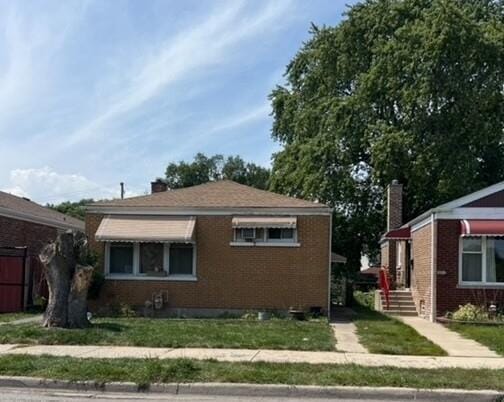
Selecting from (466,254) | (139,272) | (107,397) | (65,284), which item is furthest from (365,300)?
(107,397)

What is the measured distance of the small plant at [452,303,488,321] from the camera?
69.5 ft

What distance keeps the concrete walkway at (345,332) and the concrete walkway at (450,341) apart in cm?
173

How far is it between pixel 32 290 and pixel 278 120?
25.9 metres

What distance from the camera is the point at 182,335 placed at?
15562 mm

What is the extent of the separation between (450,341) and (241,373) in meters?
7.62

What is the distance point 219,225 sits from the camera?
2228 cm

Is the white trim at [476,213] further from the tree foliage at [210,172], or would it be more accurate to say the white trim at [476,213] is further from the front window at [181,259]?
the tree foliage at [210,172]

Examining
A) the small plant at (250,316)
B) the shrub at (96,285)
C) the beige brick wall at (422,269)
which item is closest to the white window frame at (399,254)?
the beige brick wall at (422,269)

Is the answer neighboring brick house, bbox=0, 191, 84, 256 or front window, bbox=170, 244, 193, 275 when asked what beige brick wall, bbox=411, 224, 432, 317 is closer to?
front window, bbox=170, 244, 193, 275

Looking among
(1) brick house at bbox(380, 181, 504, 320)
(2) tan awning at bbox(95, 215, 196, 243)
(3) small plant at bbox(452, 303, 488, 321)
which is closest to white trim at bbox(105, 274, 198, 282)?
(2) tan awning at bbox(95, 215, 196, 243)

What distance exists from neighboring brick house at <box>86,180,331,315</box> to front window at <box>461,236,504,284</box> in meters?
4.43

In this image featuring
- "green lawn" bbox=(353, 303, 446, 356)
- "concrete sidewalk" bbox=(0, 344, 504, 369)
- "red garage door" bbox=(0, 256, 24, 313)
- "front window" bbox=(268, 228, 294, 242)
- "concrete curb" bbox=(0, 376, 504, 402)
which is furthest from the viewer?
"red garage door" bbox=(0, 256, 24, 313)

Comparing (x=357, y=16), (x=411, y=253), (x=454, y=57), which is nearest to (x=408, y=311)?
(x=411, y=253)

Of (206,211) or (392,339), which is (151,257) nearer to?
(206,211)
